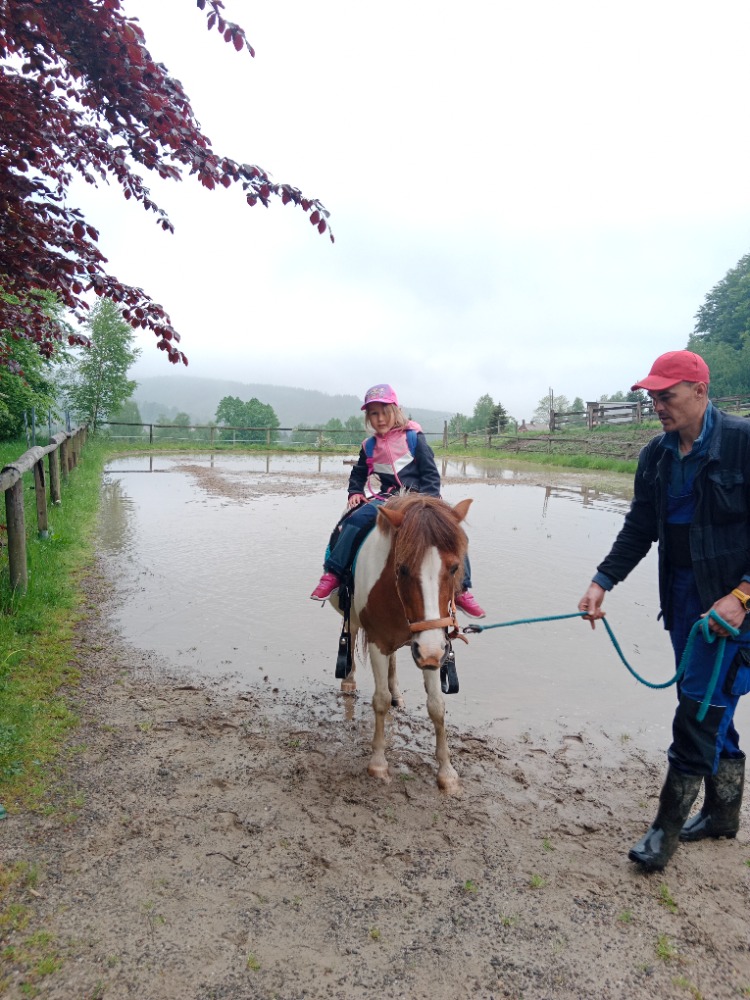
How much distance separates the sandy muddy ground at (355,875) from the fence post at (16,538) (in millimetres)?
2092

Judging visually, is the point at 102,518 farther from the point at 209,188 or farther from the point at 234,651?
the point at 209,188

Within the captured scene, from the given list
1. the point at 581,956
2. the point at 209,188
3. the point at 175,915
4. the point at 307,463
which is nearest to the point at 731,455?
the point at 581,956

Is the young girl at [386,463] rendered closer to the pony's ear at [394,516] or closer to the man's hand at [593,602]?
the pony's ear at [394,516]

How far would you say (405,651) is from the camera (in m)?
5.22

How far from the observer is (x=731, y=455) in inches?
101

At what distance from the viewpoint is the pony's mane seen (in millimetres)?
2857

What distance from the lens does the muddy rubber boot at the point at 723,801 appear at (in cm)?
283

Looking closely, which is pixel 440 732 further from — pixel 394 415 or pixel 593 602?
pixel 394 415

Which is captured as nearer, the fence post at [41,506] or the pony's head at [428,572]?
the pony's head at [428,572]

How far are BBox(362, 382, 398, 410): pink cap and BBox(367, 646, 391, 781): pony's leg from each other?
65.5 inches

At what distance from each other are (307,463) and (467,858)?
76.4ft

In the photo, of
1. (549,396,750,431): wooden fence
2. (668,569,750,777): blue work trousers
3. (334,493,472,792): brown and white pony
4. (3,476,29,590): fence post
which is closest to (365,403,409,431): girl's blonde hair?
(334,493,472,792): brown and white pony

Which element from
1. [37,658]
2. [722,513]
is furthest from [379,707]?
[37,658]

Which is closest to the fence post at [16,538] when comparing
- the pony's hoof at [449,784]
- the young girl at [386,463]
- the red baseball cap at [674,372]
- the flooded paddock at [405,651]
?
the flooded paddock at [405,651]
